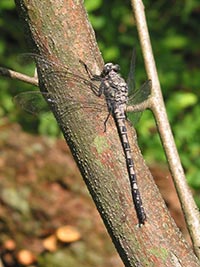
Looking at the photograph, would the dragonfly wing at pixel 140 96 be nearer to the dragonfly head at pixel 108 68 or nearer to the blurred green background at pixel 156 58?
the dragonfly head at pixel 108 68

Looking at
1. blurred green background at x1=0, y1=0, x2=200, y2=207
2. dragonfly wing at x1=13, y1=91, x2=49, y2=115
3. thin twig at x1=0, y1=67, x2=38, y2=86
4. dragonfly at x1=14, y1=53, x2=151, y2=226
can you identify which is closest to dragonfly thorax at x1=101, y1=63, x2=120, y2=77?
dragonfly at x1=14, y1=53, x2=151, y2=226

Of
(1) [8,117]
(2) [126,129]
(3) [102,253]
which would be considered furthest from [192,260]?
(1) [8,117]

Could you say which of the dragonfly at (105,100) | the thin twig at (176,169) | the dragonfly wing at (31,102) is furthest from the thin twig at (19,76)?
the dragonfly wing at (31,102)

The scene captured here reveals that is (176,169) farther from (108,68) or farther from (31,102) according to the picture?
(31,102)

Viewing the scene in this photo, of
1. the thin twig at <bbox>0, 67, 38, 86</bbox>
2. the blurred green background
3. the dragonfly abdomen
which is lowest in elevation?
the dragonfly abdomen

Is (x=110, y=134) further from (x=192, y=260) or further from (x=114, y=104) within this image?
(x=192, y=260)

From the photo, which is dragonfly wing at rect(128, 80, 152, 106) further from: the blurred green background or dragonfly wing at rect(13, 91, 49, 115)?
the blurred green background
